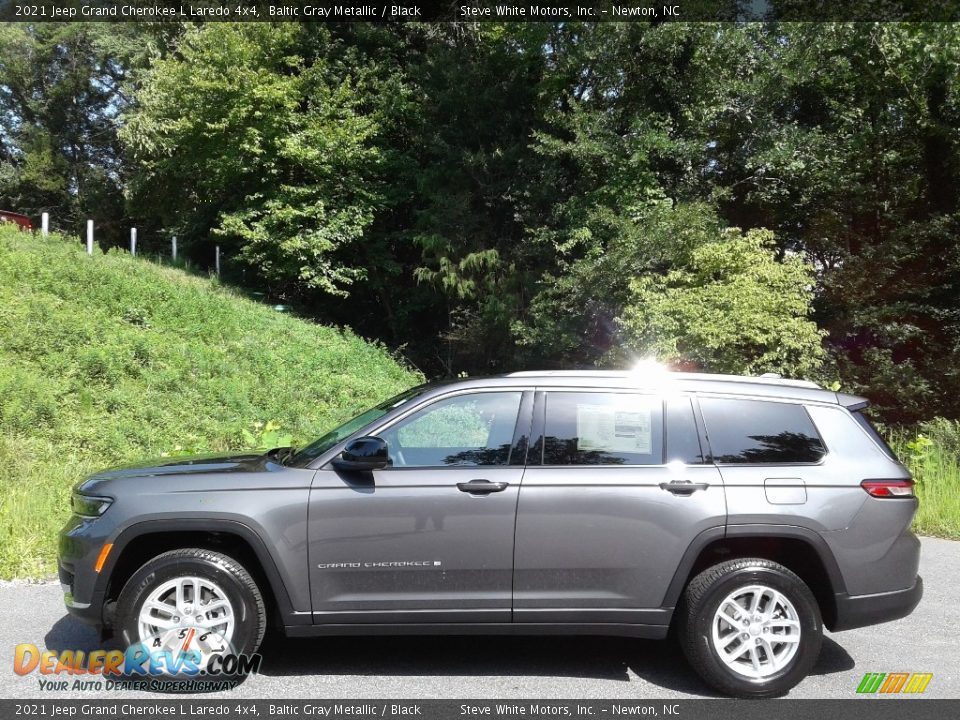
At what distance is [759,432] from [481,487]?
168 cm

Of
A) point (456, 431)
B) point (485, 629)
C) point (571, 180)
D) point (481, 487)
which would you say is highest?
point (571, 180)

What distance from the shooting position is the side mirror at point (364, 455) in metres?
4.37

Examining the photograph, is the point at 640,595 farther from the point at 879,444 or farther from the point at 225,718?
the point at 225,718

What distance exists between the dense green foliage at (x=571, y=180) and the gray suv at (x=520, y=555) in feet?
35.1

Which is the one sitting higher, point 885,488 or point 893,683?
point 885,488

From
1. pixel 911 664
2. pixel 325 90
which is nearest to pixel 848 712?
pixel 911 664

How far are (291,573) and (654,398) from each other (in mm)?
2292

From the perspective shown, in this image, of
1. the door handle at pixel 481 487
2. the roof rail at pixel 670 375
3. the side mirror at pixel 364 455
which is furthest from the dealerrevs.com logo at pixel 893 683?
the side mirror at pixel 364 455

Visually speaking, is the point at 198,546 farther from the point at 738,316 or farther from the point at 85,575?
the point at 738,316

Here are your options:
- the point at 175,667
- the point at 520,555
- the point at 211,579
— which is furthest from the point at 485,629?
the point at 175,667

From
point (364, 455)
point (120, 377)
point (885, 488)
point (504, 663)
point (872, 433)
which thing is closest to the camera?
point (364, 455)

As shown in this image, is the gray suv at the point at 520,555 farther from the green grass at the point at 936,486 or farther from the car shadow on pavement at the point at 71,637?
the green grass at the point at 936,486

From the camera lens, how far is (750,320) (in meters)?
14.5

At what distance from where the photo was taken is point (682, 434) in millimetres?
4605
